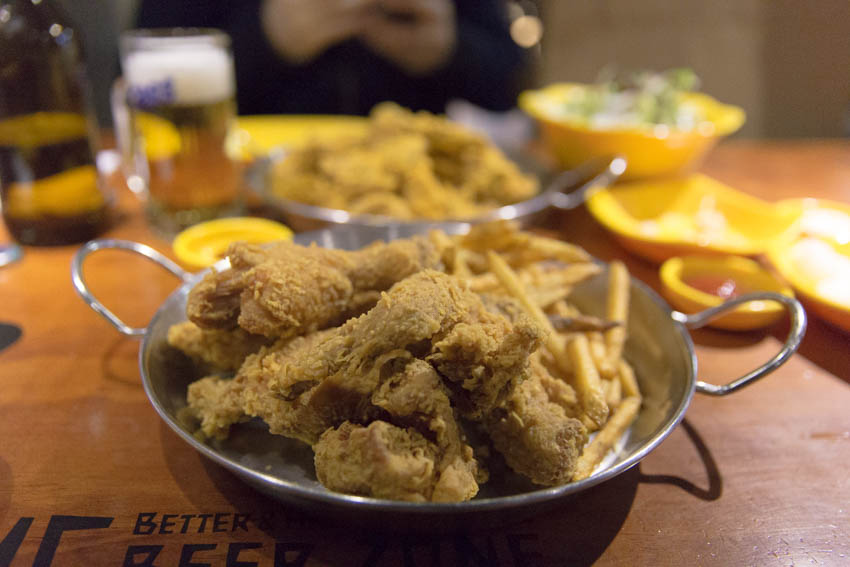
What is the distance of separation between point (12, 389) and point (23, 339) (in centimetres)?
25

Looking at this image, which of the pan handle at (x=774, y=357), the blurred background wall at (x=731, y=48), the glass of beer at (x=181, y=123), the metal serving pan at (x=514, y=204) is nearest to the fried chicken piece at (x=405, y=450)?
the pan handle at (x=774, y=357)

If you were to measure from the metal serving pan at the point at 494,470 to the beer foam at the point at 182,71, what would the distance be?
0.85m

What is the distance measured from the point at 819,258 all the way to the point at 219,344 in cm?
188

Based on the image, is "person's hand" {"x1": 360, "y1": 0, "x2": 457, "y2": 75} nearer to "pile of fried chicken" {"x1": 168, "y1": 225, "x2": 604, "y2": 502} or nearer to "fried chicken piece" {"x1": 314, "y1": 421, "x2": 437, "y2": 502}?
"pile of fried chicken" {"x1": 168, "y1": 225, "x2": 604, "y2": 502}

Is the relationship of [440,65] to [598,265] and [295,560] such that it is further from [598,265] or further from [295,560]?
[295,560]

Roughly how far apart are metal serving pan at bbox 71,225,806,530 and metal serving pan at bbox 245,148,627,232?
31 cm

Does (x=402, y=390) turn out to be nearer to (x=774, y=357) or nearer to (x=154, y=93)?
(x=774, y=357)

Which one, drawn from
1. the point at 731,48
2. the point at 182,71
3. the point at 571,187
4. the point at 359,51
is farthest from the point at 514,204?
the point at 731,48

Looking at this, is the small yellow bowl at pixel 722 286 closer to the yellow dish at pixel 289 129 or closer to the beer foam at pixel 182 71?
the beer foam at pixel 182 71

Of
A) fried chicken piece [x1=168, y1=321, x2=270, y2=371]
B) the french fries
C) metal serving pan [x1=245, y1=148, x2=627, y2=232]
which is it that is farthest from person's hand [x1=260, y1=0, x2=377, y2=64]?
fried chicken piece [x1=168, y1=321, x2=270, y2=371]

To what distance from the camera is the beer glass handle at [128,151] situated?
2252mm

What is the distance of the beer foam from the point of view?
2018 millimetres

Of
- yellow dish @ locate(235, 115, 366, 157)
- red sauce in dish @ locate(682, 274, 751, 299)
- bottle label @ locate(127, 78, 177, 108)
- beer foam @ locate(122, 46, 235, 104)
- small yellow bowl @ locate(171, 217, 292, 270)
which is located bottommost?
red sauce in dish @ locate(682, 274, 751, 299)

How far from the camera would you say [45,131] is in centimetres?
191
